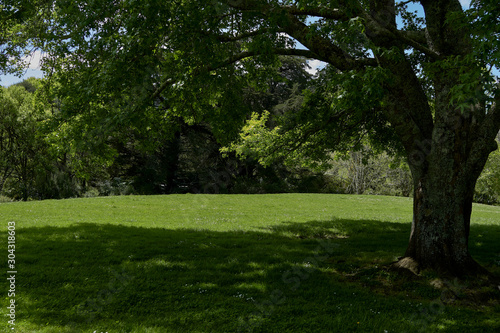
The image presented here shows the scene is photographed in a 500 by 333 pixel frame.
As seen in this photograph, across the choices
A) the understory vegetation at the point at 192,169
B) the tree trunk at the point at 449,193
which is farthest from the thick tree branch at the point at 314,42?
the understory vegetation at the point at 192,169

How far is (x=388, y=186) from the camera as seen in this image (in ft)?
125

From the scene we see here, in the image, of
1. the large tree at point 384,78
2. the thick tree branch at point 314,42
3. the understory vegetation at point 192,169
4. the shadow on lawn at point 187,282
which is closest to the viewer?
the shadow on lawn at point 187,282

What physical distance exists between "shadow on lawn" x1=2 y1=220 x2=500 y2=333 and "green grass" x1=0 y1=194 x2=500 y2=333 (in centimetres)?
A: 2

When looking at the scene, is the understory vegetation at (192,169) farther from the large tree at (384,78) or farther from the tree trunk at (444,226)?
the tree trunk at (444,226)

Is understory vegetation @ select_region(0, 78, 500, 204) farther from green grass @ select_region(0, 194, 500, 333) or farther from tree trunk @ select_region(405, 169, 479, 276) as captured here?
tree trunk @ select_region(405, 169, 479, 276)

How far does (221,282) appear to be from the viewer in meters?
7.19

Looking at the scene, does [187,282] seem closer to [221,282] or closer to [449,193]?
[221,282]

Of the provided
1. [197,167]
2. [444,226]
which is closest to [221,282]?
[444,226]

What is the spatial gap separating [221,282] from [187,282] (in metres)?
0.72

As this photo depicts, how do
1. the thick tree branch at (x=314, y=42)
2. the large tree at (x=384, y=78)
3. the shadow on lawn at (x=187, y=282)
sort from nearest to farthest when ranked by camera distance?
1. the shadow on lawn at (x=187, y=282)
2. the large tree at (x=384, y=78)
3. the thick tree branch at (x=314, y=42)

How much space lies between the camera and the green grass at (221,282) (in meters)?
5.59

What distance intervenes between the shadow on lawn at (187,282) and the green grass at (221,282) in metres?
0.02

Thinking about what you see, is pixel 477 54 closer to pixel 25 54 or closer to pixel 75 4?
pixel 75 4

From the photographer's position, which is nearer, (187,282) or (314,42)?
(187,282)
